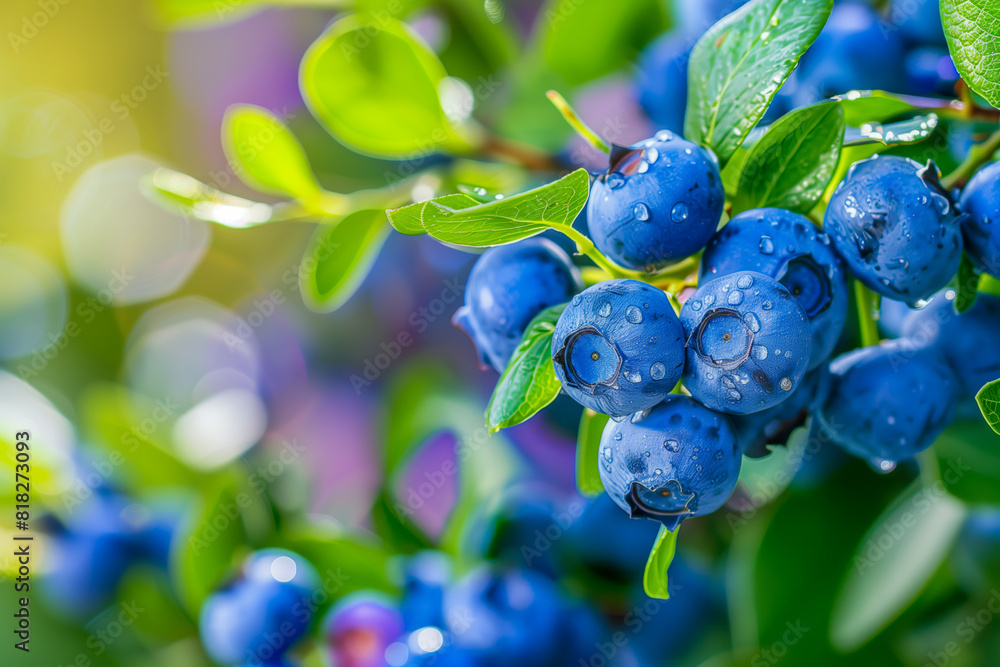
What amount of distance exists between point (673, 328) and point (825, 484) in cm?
52

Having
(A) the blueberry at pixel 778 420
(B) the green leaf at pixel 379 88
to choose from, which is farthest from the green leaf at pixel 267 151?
(A) the blueberry at pixel 778 420

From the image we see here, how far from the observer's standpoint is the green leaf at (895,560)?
781 mm

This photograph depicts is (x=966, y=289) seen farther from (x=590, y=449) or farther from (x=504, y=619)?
(x=504, y=619)

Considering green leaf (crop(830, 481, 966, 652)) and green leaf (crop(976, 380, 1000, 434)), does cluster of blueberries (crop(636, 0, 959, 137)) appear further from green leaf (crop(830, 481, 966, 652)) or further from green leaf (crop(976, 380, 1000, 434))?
green leaf (crop(830, 481, 966, 652))

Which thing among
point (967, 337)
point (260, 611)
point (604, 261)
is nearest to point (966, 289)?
point (967, 337)

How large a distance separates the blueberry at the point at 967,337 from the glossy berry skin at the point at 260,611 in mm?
743

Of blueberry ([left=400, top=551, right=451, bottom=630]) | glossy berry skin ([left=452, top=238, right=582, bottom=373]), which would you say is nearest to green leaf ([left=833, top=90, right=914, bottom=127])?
glossy berry skin ([left=452, top=238, right=582, bottom=373])

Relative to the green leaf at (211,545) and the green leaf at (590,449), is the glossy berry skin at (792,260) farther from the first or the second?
the green leaf at (211,545)

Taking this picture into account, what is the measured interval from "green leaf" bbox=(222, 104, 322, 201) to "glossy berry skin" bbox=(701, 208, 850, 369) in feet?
1.55

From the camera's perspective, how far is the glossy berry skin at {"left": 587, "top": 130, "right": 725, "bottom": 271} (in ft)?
1.51

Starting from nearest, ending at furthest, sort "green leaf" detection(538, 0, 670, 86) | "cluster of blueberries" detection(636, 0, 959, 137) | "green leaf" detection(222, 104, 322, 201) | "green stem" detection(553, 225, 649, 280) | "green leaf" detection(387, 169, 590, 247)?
"green leaf" detection(387, 169, 590, 247), "green stem" detection(553, 225, 649, 280), "cluster of blueberries" detection(636, 0, 959, 137), "green leaf" detection(222, 104, 322, 201), "green leaf" detection(538, 0, 670, 86)

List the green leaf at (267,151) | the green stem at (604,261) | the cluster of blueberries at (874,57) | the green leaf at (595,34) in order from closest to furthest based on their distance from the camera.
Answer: the green stem at (604,261) → the cluster of blueberries at (874,57) → the green leaf at (267,151) → the green leaf at (595,34)

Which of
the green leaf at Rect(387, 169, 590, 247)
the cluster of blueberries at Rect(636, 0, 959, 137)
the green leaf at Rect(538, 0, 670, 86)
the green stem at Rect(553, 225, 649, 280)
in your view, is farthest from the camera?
the green leaf at Rect(538, 0, 670, 86)

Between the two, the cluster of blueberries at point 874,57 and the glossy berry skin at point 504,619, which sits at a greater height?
the cluster of blueberries at point 874,57
